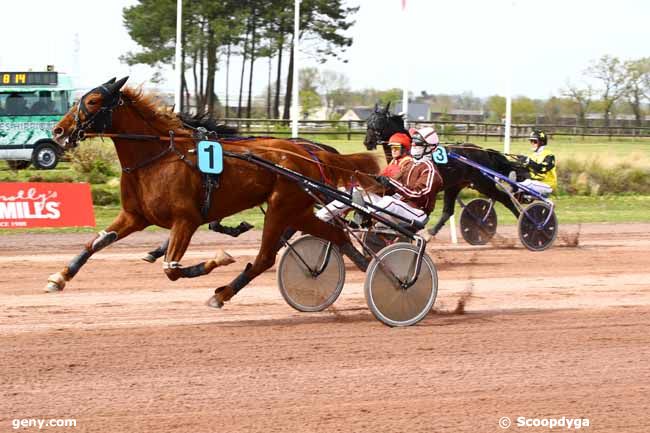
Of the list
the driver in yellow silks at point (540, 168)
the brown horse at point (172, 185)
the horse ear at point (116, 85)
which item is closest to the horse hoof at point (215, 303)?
the brown horse at point (172, 185)

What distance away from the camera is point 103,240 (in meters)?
7.22

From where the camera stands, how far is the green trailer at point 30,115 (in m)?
22.8

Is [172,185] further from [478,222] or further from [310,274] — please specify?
[478,222]

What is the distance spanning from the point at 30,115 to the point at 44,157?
1.14m

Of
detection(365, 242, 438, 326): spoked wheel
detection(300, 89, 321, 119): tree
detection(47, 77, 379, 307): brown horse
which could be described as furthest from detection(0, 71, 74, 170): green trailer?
detection(300, 89, 321, 119): tree

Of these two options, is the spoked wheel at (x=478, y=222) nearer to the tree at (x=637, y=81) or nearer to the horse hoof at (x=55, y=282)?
the horse hoof at (x=55, y=282)

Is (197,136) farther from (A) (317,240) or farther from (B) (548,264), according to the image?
(B) (548,264)

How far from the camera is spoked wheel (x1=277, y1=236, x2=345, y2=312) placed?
24.6 ft

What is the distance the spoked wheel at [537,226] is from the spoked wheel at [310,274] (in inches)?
203

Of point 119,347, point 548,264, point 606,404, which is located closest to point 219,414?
point 119,347

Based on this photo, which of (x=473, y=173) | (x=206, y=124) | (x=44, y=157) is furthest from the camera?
(x=44, y=157)

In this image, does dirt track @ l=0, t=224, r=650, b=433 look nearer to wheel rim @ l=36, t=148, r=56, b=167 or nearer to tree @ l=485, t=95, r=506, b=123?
wheel rim @ l=36, t=148, r=56, b=167

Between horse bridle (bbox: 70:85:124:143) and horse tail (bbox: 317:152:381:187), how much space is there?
1.78m

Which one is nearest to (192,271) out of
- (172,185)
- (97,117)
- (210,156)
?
(172,185)
